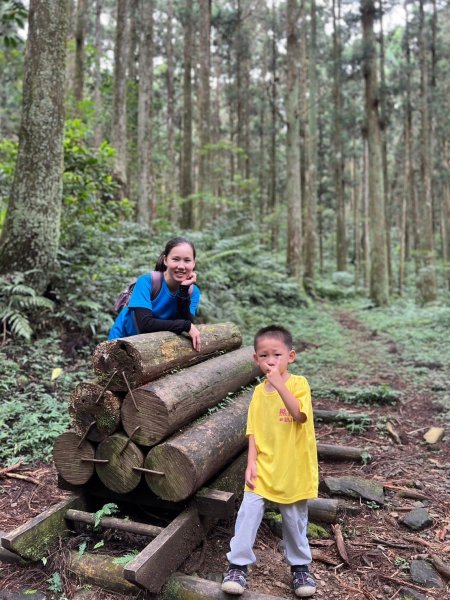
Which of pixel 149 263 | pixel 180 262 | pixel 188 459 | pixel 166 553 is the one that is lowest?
pixel 166 553

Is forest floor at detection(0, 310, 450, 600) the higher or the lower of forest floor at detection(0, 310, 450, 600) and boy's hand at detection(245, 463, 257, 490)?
the lower

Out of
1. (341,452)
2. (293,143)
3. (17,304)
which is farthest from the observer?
(293,143)

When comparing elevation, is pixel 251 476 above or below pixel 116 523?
above

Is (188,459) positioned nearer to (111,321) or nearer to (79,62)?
(111,321)

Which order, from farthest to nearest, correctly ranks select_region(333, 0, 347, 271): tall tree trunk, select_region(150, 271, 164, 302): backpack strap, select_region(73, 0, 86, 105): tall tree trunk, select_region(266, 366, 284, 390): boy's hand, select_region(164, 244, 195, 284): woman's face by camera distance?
select_region(333, 0, 347, 271): tall tree trunk → select_region(73, 0, 86, 105): tall tree trunk → select_region(150, 271, 164, 302): backpack strap → select_region(164, 244, 195, 284): woman's face → select_region(266, 366, 284, 390): boy's hand

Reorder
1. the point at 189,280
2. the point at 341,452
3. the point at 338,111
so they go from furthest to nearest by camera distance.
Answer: the point at 338,111
the point at 341,452
the point at 189,280

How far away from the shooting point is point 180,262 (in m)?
3.93

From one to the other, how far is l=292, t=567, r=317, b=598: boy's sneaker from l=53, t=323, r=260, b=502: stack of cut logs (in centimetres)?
82

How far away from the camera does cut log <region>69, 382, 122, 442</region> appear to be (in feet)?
11.0

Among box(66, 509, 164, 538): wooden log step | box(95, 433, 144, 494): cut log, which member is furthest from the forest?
box(95, 433, 144, 494): cut log

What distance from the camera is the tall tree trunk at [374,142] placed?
17.3 m

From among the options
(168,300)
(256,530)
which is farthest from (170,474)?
(168,300)

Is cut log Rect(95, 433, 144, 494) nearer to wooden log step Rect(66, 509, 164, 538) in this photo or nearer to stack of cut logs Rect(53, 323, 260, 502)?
stack of cut logs Rect(53, 323, 260, 502)

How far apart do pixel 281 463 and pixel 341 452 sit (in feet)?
8.08
